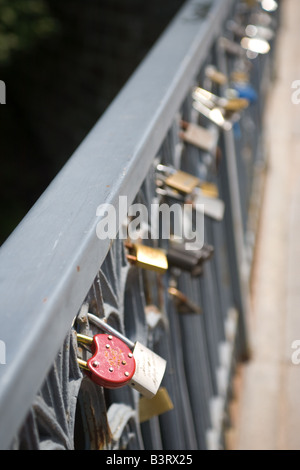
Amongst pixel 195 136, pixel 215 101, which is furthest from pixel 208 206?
pixel 215 101

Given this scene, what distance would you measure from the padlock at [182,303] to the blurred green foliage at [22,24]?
6.84 meters

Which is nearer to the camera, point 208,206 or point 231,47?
point 208,206

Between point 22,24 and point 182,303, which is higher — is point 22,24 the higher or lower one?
the lower one

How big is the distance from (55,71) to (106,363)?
8.39 metres

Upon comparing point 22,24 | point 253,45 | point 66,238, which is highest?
point 66,238

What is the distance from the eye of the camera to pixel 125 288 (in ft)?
4.09

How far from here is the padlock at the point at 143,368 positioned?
1.04 meters

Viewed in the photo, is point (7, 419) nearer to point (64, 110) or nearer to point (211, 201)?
point (211, 201)

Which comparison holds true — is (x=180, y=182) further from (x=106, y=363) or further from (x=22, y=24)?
(x=22, y=24)

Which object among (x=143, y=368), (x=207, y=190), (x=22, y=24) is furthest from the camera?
(x=22, y=24)

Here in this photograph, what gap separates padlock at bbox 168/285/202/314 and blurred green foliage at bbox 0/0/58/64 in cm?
684

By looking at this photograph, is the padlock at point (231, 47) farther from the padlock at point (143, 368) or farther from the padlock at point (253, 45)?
the padlock at point (143, 368)

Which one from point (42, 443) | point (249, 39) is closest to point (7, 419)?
point (42, 443)

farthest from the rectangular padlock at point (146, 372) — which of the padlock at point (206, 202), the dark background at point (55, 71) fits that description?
the dark background at point (55, 71)
